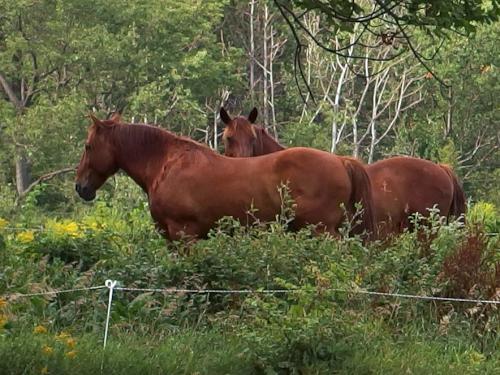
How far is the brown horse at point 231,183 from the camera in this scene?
12.0m

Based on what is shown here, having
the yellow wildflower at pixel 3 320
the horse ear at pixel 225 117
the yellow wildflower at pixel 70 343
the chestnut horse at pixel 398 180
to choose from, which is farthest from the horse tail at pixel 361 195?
the yellow wildflower at pixel 70 343

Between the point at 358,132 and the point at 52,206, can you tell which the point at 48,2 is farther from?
the point at 358,132

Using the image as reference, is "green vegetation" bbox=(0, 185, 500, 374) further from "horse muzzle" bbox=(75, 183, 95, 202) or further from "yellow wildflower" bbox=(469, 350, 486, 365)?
"horse muzzle" bbox=(75, 183, 95, 202)

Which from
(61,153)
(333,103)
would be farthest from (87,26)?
(333,103)

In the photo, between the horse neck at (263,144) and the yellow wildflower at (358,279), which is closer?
the yellow wildflower at (358,279)

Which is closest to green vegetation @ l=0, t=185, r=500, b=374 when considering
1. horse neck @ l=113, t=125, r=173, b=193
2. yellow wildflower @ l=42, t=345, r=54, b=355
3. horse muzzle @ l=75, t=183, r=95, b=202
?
yellow wildflower @ l=42, t=345, r=54, b=355

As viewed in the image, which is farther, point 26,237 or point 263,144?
point 263,144

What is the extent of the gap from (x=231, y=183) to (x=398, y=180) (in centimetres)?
266

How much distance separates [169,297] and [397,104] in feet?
114

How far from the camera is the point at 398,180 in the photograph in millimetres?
14219

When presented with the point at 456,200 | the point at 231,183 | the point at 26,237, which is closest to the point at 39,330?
the point at 26,237

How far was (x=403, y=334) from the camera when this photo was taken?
330 inches

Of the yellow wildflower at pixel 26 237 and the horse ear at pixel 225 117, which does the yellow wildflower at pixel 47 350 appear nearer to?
the yellow wildflower at pixel 26 237

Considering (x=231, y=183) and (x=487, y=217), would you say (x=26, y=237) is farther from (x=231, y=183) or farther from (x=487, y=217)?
(x=487, y=217)
